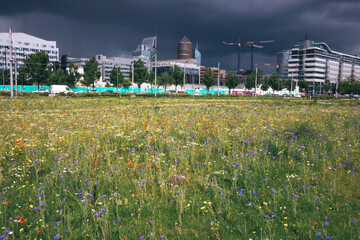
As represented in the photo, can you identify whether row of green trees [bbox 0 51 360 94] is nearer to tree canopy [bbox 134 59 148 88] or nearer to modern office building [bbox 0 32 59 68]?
tree canopy [bbox 134 59 148 88]

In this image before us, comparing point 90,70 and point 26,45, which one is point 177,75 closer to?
point 90,70

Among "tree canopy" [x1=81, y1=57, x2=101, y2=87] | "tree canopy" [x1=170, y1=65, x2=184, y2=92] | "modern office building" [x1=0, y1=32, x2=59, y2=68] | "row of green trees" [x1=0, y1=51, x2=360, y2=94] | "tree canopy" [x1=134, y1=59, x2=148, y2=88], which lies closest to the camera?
"row of green trees" [x1=0, y1=51, x2=360, y2=94]

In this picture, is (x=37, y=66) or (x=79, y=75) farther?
(x=79, y=75)

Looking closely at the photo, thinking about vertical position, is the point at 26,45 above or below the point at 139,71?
above

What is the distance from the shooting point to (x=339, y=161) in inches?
230

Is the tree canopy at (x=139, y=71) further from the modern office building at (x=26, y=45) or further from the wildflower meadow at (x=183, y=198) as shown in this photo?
the modern office building at (x=26, y=45)

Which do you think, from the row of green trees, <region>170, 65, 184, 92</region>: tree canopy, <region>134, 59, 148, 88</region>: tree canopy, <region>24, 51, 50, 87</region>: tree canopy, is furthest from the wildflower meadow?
<region>170, 65, 184, 92</region>: tree canopy

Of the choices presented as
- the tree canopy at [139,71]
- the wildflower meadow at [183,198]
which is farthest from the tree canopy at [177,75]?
the wildflower meadow at [183,198]

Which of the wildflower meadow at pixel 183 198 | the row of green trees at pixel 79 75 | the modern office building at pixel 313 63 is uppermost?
the modern office building at pixel 313 63

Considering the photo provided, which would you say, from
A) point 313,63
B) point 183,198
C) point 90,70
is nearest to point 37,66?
point 90,70

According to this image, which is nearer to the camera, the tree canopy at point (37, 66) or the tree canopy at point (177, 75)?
the tree canopy at point (37, 66)

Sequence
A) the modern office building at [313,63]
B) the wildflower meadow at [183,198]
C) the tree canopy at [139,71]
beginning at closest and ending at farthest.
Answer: the wildflower meadow at [183,198], the tree canopy at [139,71], the modern office building at [313,63]

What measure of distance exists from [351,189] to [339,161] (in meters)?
1.53

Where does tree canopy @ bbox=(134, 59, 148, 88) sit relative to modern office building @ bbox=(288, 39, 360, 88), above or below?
below
